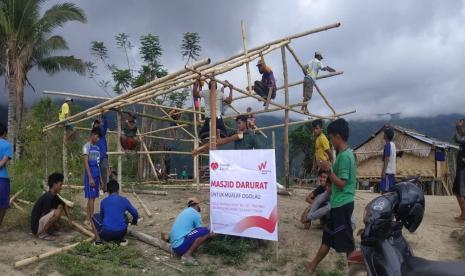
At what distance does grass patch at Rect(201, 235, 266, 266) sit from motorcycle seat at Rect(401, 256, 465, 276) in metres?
3.36

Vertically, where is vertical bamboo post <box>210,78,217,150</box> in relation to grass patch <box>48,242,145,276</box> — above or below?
above

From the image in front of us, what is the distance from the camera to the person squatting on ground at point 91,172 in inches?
301

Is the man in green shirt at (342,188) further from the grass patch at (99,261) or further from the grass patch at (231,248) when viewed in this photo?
the grass patch at (99,261)

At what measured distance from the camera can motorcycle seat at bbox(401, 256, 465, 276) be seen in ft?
9.54

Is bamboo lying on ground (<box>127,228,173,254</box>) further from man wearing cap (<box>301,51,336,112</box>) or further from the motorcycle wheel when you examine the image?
Answer: man wearing cap (<box>301,51,336,112</box>)

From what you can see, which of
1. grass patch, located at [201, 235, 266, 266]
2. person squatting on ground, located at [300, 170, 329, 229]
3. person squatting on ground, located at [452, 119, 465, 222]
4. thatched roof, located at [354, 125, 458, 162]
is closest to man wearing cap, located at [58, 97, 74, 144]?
grass patch, located at [201, 235, 266, 266]

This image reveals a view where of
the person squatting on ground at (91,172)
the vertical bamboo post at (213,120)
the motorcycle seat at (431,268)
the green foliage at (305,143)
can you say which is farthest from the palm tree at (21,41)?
the motorcycle seat at (431,268)

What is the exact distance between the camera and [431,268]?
304 centimetres

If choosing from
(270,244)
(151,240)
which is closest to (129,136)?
(151,240)

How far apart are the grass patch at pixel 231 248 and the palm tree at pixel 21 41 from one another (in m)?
11.7

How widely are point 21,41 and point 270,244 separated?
47.6 feet

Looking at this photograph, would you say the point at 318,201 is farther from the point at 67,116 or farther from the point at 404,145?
the point at 404,145

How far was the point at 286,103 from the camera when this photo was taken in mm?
10508

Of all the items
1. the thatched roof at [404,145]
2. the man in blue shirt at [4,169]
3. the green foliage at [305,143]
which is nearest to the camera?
the man in blue shirt at [4,169]
